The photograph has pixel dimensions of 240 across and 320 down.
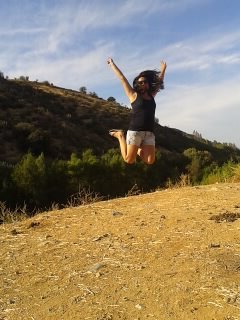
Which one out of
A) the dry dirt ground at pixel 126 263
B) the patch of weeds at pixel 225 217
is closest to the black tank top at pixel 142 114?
the dry dirt ground at pixel 126 263

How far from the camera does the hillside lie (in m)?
37.4

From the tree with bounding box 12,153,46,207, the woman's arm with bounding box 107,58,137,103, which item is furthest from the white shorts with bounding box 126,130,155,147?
the tree with bounding box 12,153,46,207

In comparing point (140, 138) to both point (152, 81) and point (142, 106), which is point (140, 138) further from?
point (152, 81)

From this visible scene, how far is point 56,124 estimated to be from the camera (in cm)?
4353

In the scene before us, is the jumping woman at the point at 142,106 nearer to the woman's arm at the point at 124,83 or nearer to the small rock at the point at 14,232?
the woman's arm at the point at 124,83

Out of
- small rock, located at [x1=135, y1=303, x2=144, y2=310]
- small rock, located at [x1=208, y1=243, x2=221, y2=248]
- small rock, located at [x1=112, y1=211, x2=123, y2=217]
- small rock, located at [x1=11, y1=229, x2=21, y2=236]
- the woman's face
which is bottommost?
small rock, located at [x1=135, y1=303, x2=144, y2=310]

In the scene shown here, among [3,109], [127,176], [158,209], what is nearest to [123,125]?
[3,109]

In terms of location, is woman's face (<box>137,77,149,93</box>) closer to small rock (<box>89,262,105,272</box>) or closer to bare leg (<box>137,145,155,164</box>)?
bare leg (<box>137,145,155,164</box>)

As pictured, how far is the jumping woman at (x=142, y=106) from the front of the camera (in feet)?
24.0

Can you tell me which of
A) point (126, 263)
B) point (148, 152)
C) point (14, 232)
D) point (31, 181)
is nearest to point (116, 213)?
point (148, 152)

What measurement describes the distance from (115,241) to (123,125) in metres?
43.1

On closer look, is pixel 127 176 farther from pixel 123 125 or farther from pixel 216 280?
pixel 123 125

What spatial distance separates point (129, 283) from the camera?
224 inches

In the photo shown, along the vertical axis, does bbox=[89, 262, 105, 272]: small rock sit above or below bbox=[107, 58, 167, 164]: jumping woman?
below
